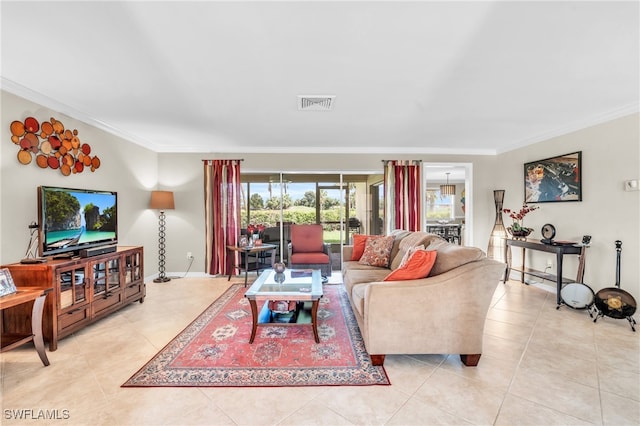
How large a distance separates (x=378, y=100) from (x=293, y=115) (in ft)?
3.44

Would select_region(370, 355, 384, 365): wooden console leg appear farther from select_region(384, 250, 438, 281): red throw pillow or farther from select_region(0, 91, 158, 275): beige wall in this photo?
select_region(0, 91, 158, 275): beige wall

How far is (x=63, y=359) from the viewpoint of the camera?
2.29 m

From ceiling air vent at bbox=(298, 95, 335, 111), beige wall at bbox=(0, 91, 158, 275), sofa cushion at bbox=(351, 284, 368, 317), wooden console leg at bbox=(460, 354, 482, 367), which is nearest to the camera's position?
wooden console leg at bbox=(460, 354, 482, 367)

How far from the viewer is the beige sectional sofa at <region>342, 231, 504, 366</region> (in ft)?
6.85

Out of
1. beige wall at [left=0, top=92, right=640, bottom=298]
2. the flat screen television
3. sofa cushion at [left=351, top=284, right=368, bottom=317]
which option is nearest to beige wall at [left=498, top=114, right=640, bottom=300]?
beige wall at [left=0, top=92, right=640, bottom=298]

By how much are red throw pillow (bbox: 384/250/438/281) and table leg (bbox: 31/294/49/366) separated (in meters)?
2.77

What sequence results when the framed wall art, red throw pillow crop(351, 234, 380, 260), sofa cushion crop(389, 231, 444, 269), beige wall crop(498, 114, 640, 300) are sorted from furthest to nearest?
red throw pillow crop(351, 234, 380, 260) < the framed wall art < beige wall crop(498, 114, 640, 300) < sofa cushion crop(389, 231, 444, 269)

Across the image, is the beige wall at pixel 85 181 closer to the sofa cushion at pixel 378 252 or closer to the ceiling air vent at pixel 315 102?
the ceiling air vent at pixel 315 102

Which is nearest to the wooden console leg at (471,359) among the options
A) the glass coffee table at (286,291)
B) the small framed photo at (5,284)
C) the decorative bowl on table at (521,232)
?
the glass coffee table at (286,291)

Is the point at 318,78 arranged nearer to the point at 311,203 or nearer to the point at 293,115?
the point at 293,115

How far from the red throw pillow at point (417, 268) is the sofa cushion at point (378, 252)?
4.57ft

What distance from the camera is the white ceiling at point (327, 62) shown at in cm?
168

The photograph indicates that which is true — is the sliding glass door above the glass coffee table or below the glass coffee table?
above

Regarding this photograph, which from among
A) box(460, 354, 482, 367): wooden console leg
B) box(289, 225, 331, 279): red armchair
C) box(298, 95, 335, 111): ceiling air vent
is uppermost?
box(298, 95, 335, 111): ceiling air vent
